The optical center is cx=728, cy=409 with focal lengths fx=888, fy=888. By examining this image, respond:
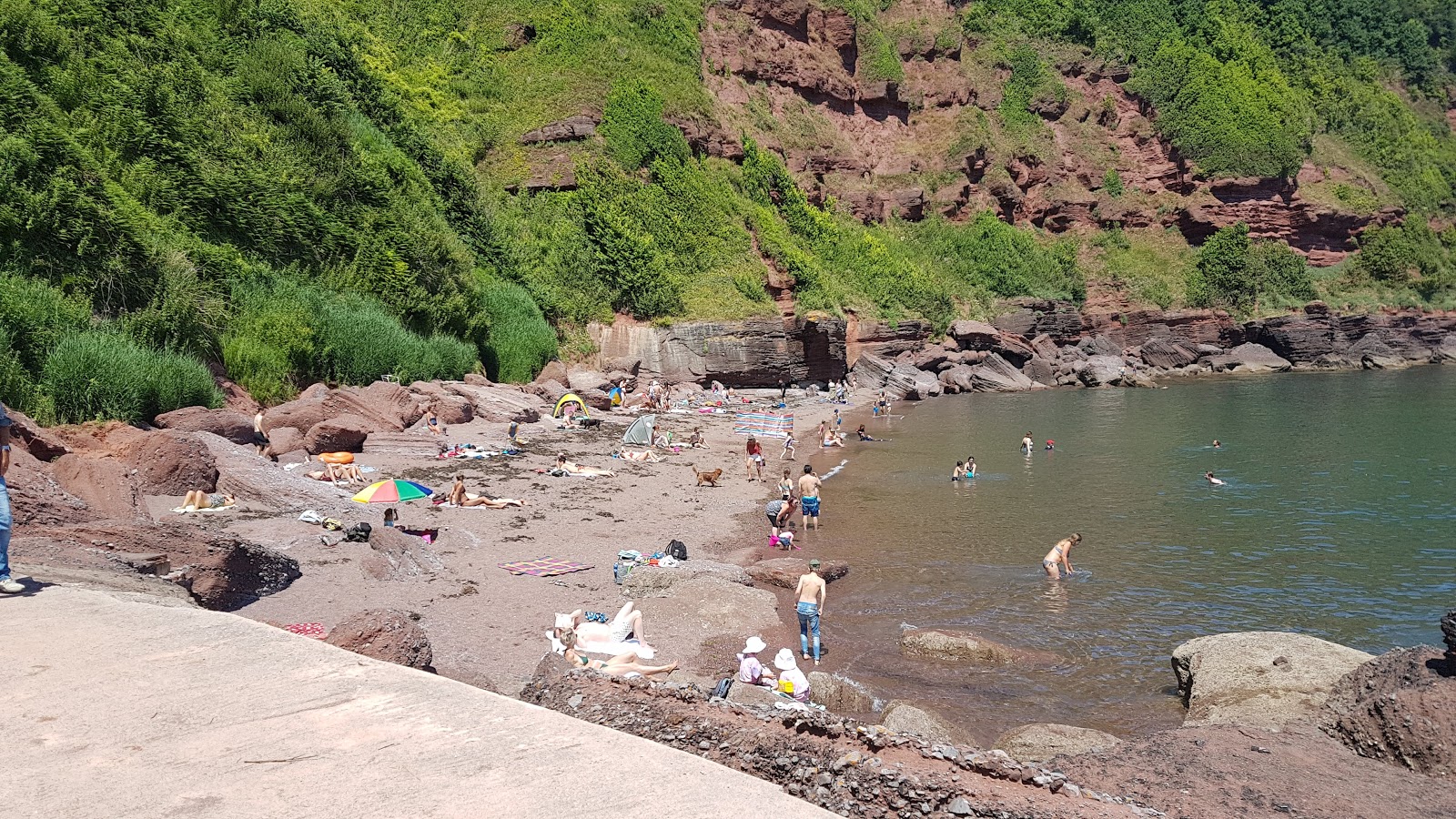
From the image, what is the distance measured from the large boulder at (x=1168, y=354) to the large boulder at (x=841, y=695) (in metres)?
56.6

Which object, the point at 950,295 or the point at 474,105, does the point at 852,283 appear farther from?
the point at 474,105

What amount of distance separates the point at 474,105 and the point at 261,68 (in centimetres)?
2088

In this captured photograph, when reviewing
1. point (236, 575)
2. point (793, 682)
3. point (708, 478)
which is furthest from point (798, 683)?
point (708, 478)

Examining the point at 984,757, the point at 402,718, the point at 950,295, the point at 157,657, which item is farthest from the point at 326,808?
the point at 950,295

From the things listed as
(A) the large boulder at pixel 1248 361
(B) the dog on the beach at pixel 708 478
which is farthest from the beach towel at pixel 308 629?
(A) the large boulder at pixel 1248 361

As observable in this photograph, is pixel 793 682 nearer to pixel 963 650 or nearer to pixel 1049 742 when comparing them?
pixel 1049 742

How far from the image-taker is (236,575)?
9109mm

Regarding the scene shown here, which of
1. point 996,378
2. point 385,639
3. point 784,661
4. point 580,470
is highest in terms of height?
point 385,639

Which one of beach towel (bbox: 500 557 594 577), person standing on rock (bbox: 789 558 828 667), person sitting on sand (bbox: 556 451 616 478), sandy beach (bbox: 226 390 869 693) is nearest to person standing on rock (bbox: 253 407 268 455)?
sandy beach (bbox: 226 390 869 693)

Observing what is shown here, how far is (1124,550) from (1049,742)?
9170mm

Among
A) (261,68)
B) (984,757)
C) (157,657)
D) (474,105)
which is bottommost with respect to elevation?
(984,757)

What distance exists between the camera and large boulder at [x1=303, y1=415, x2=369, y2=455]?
1755 cm

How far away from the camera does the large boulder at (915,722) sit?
322 inches

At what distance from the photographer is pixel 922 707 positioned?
360 inches
